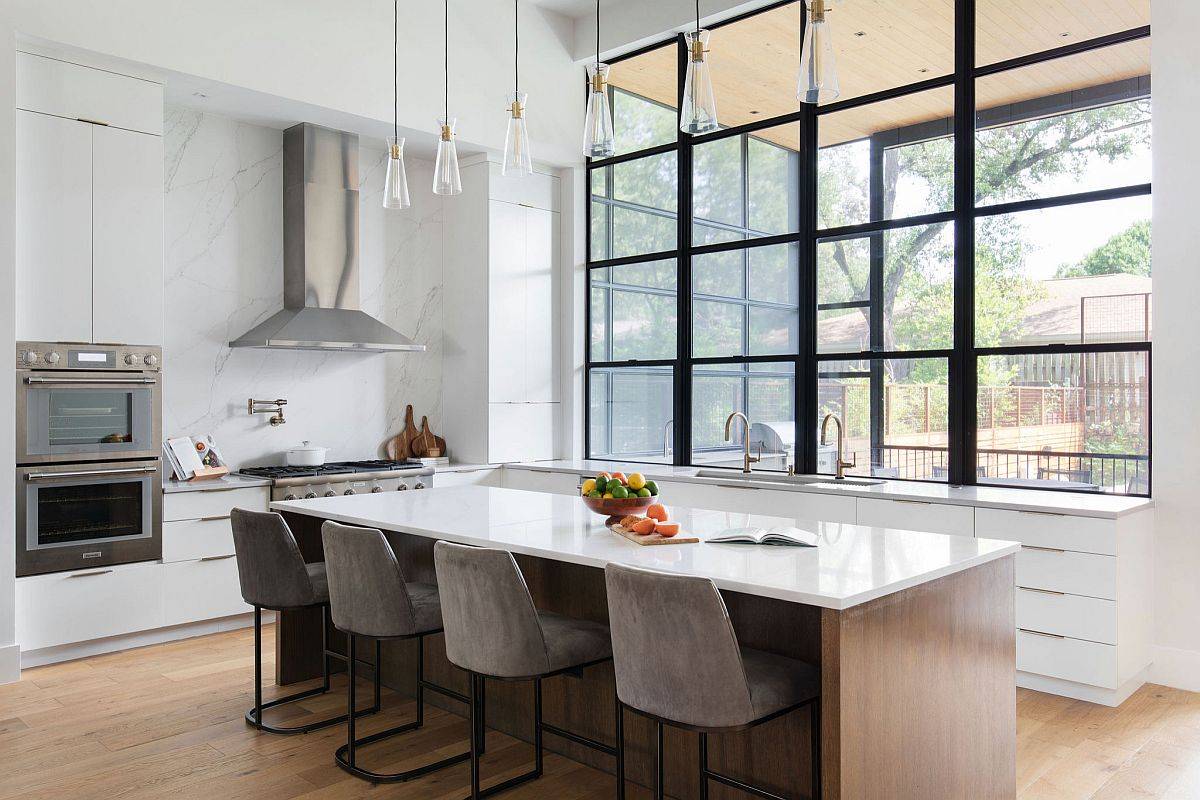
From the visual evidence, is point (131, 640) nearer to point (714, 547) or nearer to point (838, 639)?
point (714, 547)

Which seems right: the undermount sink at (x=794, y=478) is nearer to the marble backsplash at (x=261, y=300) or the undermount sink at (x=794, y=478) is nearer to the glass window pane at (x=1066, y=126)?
the glass window pane at (x=1066, y=126)

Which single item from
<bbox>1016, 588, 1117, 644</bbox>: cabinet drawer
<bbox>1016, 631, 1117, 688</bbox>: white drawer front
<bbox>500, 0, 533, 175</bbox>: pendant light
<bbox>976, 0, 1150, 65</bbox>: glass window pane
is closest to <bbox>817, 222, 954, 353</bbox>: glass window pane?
<bbox>976, 0, 1150, 65</bbox>: glass window pane

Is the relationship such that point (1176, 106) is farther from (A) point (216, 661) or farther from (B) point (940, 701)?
(A) point (216, 661)

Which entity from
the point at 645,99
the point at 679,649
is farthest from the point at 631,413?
the point at 679,649

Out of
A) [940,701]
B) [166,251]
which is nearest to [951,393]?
[940,701]

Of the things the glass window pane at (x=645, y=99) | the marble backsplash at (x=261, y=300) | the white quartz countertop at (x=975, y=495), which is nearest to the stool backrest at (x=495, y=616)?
the white quartz countertop at (x=975, y=495)

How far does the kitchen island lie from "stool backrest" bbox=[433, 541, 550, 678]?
185mm

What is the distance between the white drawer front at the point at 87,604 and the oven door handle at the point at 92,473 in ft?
1.51

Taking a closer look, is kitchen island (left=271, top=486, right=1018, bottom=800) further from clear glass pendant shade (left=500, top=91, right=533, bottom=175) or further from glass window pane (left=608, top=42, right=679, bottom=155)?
glass window pane (left=608, top=42, right=679, bottom=155)

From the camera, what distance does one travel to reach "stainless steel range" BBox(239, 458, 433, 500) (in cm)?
486

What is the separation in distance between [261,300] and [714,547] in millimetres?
3874

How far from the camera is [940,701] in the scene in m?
2.32

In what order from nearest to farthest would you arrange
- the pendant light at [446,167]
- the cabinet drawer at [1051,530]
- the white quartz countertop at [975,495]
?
→ the pendant light at [446,167] < the cabinet drawer at [1051,530] < the white quartz countertop at [975,495]

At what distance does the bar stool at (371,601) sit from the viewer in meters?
2.81
